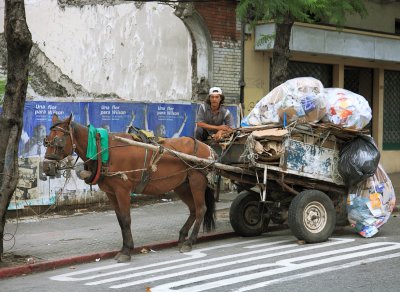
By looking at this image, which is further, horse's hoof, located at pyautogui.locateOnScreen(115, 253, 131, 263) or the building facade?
the building facade

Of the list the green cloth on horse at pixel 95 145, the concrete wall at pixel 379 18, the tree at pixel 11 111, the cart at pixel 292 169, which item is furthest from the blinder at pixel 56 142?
the concrete wall at pixel 379 18

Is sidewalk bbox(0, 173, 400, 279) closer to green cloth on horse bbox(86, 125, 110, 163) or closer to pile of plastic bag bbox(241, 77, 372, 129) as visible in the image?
green cloth on horse bbox(86, 125, 110, 163)

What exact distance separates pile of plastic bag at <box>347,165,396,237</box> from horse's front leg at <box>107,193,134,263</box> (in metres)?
3.46

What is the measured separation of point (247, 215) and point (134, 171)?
241cm

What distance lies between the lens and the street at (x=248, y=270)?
638 cm

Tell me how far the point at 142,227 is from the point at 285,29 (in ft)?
15.1

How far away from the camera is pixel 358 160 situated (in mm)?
8594

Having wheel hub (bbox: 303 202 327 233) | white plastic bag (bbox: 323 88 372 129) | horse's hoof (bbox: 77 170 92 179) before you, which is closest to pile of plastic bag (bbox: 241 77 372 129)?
white plastic bag (bbox: 323 88 372 129)

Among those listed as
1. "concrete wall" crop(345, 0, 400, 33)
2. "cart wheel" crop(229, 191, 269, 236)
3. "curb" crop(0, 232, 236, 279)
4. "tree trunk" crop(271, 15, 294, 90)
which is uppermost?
"concrete wall" crop(345, 0, 400, 33)

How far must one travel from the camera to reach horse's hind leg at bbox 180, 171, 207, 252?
27.7 ft

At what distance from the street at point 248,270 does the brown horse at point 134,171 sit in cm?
51

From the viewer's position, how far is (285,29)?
1109 cm

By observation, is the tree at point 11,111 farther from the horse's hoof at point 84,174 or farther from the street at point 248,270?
the street at point 248,270

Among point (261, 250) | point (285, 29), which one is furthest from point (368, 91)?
point (261, 250)
